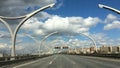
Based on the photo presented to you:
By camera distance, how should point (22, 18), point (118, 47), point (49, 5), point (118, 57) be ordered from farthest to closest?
point (118, 47)
point (118, 57)
point (22, 18)
point (49, 5)

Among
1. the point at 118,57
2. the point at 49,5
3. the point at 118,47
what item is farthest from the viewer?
the point at 118,47

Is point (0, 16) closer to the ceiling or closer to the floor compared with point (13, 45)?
closer to the ceiling

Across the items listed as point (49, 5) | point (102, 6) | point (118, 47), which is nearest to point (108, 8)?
point (102, 6)

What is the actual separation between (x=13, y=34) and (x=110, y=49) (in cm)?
11695

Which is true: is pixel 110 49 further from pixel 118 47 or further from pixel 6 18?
pixel 6 18

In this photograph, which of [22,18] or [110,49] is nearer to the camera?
[22,18]

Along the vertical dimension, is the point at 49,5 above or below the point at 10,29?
above

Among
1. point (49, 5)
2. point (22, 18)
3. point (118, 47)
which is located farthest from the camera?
point (118, 47)

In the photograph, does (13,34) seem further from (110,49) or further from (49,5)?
(110,49)

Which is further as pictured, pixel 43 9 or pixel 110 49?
pixel 110 49

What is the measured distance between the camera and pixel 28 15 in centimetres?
3534

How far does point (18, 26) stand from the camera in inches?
1404

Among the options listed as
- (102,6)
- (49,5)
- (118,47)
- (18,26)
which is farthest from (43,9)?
(118,47)

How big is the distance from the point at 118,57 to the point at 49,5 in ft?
59.9
